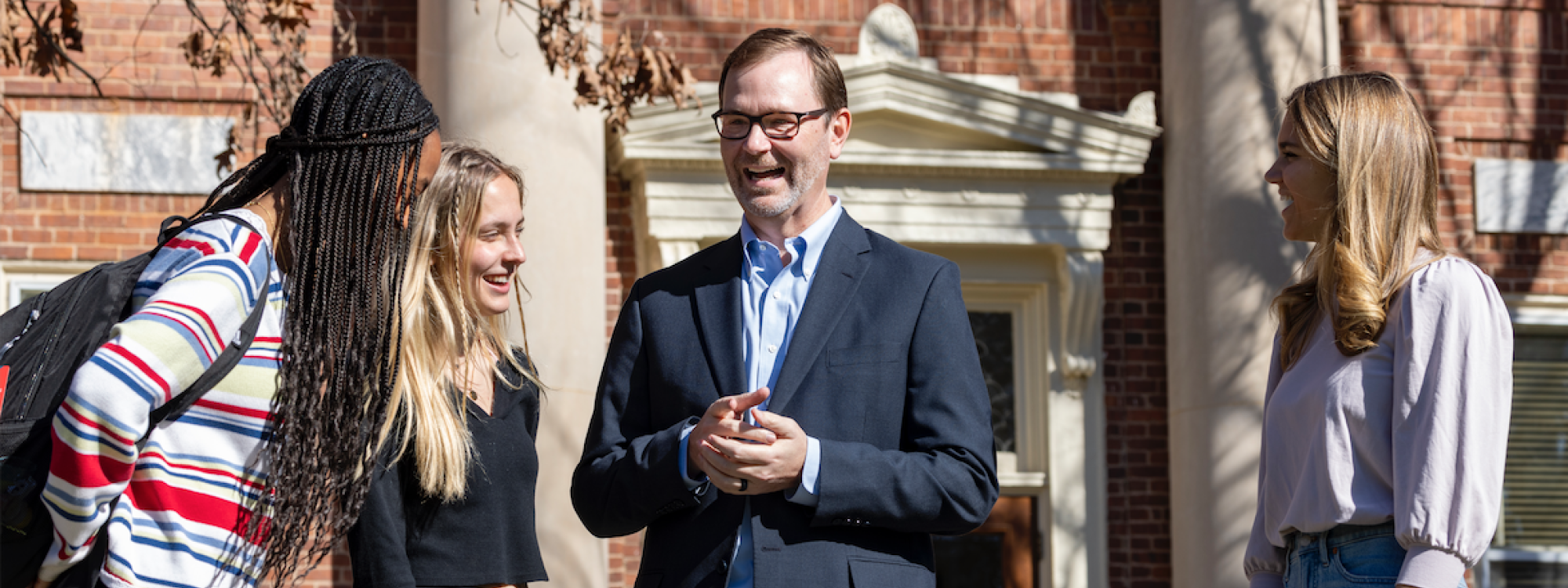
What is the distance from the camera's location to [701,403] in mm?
2439

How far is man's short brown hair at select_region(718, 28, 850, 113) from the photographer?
8.31ft

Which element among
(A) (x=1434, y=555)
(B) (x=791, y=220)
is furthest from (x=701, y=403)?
(A) (x=1434, y=555)

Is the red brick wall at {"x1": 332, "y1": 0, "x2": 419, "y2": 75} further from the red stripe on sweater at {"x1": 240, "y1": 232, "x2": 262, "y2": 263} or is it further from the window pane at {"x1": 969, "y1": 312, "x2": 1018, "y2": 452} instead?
the red stripe on sweater at {"x1": 240, "y1": 232, "x2": 262, "y2": 263}

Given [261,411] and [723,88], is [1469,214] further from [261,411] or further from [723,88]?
[261,411]

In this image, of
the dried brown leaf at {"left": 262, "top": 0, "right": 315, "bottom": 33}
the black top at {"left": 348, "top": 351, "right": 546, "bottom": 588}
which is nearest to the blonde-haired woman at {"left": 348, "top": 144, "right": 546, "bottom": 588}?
the black top at {"left": 348, "top": 351, "right": 546, "bottom": 588}

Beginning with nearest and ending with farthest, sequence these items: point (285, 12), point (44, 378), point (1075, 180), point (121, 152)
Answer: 1. point (44, 378)
2. point (285, 12)
3. point (121, 152)
4. point (1075, 180)

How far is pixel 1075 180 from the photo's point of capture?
6930 mm

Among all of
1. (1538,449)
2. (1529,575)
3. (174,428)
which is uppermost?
(174,428)

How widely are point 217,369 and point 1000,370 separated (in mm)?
5507

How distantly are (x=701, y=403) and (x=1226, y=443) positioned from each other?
179 inches

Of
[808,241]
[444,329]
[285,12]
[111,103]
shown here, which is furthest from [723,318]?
[111,103]

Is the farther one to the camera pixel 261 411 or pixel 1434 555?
pixel 1434 555

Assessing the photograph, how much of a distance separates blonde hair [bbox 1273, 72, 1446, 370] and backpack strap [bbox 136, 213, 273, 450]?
183 cm

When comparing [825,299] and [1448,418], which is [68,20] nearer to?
[825,299]
